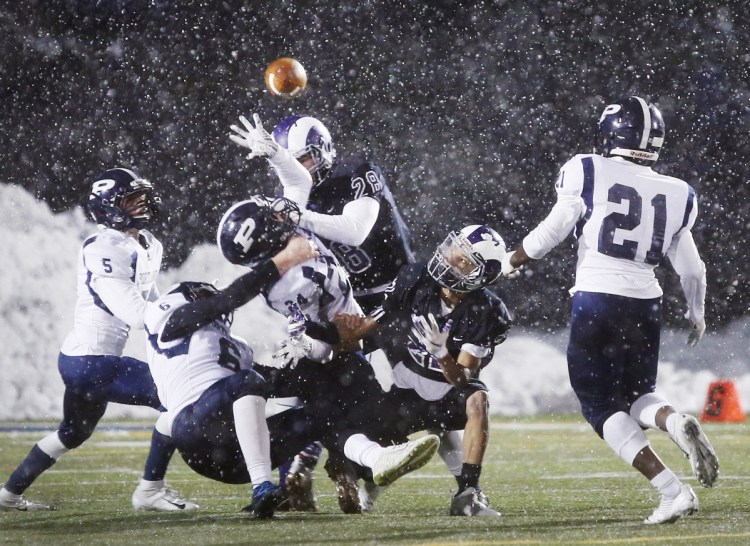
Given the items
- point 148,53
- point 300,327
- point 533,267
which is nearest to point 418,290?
point 300,327

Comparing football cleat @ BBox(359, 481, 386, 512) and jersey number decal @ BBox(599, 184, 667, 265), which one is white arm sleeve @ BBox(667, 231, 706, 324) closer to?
jersey number decal @ BBox(599, 184, 667, 265)

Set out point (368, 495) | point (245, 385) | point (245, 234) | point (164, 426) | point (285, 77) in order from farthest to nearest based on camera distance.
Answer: point (285, 77), point (368, 495), point (164, 426), point (245, 234), point (245, 385)

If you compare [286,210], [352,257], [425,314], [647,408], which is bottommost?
[647,408]

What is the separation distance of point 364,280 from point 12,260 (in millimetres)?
10256

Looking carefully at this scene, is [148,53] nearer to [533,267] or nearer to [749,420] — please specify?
[533,267]

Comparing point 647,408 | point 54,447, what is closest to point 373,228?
point 647,408

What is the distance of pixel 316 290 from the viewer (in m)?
4.43

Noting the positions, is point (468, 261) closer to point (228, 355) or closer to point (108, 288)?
point (228, 355)

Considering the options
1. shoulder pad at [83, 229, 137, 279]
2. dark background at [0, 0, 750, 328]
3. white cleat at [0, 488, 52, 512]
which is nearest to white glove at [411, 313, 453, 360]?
shoulder pad at [83, 229, 137, 279]

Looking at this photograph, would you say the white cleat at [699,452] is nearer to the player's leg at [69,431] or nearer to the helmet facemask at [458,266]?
the helmet facemask at [458,266]

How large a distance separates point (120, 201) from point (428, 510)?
2168mm

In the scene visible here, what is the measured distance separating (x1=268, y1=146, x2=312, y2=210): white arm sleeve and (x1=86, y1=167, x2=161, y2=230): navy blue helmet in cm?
89

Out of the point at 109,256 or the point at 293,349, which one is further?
the point at 109,256

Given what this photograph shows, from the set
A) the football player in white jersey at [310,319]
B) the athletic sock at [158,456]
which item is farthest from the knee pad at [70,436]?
the football player in white jersey at [310,319]
